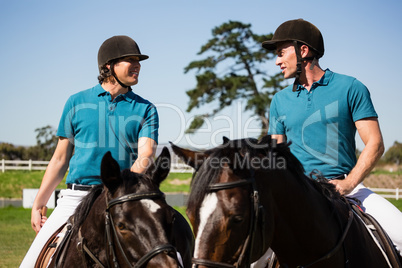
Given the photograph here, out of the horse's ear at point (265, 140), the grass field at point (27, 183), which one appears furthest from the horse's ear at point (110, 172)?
the grass field at point (27, 183)

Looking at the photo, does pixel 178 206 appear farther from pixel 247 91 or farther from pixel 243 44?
pixel 243 44

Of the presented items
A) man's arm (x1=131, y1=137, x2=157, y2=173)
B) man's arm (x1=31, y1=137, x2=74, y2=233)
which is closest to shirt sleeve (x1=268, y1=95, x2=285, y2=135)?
man's arm (x1=131, y1=137, x2=157, y2=173)

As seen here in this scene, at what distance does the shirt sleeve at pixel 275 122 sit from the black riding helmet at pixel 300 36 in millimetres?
440

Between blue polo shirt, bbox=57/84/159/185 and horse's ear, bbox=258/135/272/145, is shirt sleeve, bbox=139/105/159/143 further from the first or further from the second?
horse's ear, bbox=258/135/272/145

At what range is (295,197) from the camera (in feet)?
11.0

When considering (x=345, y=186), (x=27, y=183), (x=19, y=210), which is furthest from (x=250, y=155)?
(x=27, y=183)

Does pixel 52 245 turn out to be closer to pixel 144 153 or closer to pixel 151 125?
pixel 144 153

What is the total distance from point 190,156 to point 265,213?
0.66 m

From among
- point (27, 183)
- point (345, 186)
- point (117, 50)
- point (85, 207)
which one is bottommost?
point (27, 183)

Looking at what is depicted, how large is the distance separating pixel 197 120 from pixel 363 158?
32.3 meters

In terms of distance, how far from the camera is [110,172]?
11.4 feet

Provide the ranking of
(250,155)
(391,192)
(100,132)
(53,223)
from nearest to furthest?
(250,155) → (53,223) → (100,132) → (391,192)

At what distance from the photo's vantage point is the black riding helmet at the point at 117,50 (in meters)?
4.65

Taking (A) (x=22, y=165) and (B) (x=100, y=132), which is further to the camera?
(A) (x=22, y=165)
